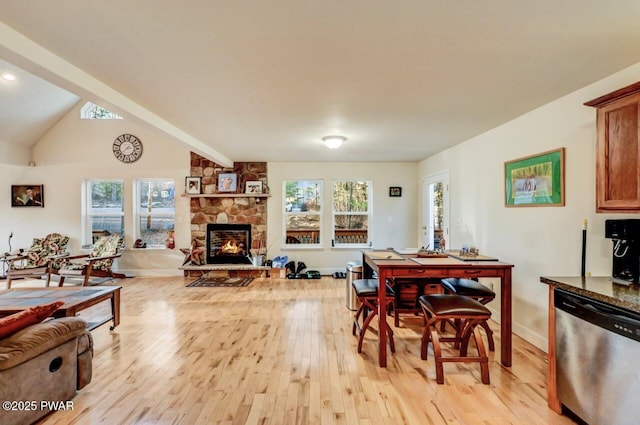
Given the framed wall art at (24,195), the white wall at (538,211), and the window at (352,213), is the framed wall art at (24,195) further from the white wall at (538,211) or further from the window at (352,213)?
the white wall at (538,211)

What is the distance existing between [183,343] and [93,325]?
894mm

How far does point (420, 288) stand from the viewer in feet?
12.5

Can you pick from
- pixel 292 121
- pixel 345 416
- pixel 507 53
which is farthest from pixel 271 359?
pixel 507 53

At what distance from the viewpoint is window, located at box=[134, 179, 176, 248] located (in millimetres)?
A: 6219

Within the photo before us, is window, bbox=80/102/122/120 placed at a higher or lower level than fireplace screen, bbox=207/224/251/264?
higher

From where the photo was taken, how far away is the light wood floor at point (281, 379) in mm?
1937

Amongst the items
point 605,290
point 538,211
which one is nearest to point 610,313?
point 605,290

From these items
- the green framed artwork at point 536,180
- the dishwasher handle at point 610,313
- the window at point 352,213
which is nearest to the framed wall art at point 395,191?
the window at point 352,213

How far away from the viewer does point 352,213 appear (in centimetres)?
640

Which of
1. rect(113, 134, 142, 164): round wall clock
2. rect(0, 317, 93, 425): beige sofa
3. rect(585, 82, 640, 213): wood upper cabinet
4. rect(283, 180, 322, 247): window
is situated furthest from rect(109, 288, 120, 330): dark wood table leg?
rect(585, 82, 640, 213): wood upper cabinet

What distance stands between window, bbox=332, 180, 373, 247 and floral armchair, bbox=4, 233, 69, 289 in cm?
486

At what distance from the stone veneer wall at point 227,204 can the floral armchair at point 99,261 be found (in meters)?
1.36

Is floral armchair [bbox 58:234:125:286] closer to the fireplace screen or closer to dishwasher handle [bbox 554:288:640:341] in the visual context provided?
the fireplace screen

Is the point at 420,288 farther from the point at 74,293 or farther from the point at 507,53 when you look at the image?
the point at 74,293
